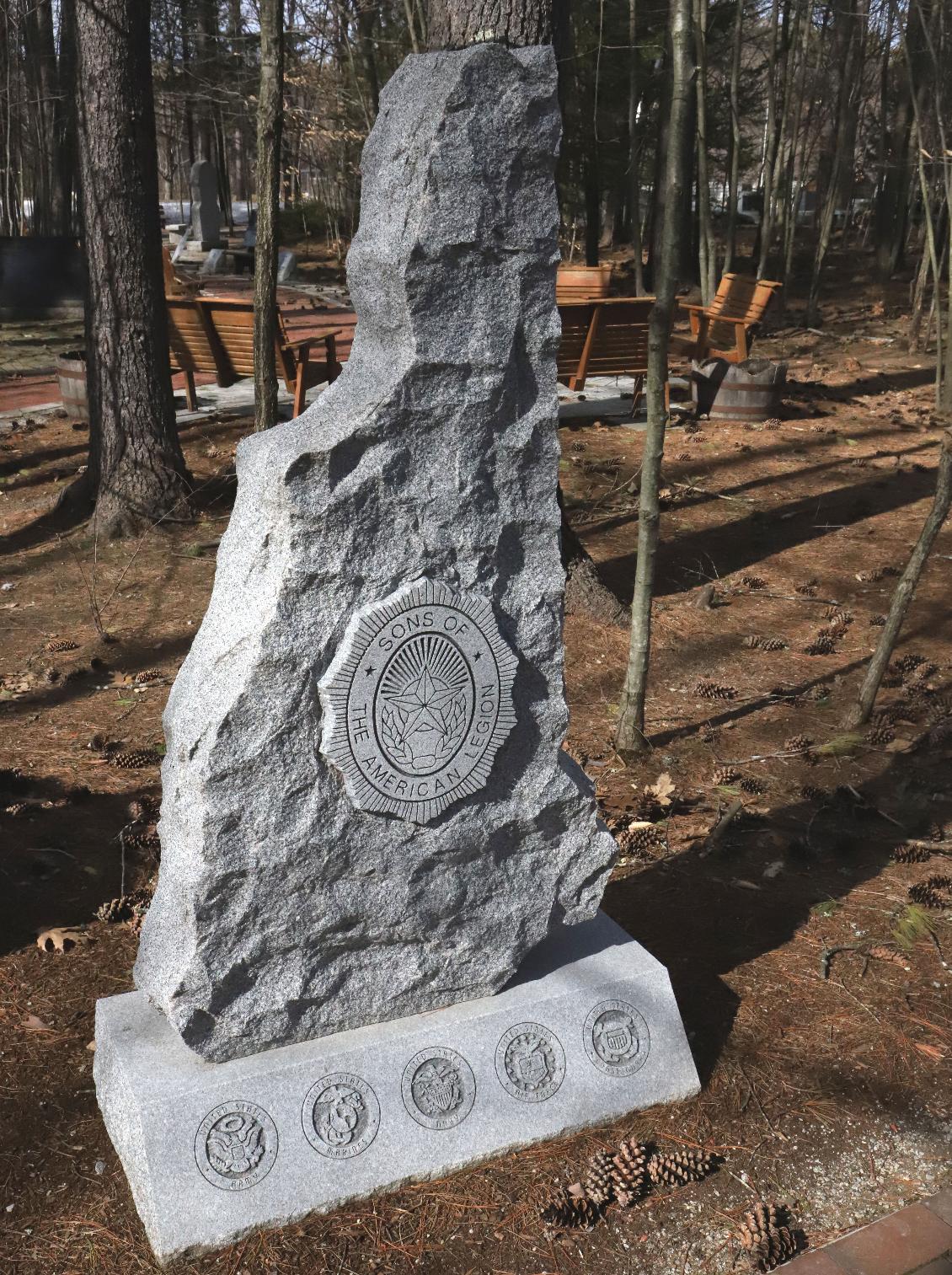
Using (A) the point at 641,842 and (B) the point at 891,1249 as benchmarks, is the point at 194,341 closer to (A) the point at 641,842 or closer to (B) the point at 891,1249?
(A) the point at 641,842

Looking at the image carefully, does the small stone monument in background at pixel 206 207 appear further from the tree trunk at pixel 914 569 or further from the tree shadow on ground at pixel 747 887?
the tree shadow on ground at pixel 747 887

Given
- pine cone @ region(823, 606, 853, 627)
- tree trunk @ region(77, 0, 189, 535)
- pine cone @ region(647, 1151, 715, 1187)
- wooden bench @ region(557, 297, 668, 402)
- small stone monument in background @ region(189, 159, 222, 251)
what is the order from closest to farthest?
pine cone @ region(647, 1151, 715, 1187) → pine cone @ region(823, 606, 853, 627) → tree trunk @ region(77, 0, 189, 535) → wooden bench @ region(557, 297, 668, 402) → small stone monument in background @ region(189, 159, 222, 251)

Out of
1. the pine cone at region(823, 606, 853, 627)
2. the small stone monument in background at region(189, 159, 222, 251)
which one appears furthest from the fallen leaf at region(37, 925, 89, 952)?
the small stone monument in background at region(189, 159, 222, 251)

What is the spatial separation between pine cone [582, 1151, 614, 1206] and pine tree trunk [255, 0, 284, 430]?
11.4ft

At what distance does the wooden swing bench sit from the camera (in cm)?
921

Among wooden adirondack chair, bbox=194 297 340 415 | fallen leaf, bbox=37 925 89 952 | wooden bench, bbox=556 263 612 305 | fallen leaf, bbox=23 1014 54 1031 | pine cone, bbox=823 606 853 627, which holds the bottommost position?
fallen leaf, bbox=23 1014 54 1031

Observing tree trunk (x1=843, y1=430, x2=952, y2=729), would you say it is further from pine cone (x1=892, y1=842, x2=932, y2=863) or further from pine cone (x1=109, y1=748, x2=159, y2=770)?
pine cone (x1=109, y1=748, x2=159, y2=770)

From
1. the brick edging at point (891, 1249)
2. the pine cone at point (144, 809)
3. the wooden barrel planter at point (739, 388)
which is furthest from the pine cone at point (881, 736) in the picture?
the wooden barrel planter at point (739, 388)

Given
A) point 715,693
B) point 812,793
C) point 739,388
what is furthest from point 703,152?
point 812,793

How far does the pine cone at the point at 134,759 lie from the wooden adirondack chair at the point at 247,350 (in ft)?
13.9

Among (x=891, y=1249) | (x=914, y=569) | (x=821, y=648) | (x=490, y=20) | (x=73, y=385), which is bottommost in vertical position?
(x=891, y=1249)

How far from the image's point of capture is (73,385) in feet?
34.5

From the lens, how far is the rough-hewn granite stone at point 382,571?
2.82 metres

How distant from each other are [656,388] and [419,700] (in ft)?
7.56
